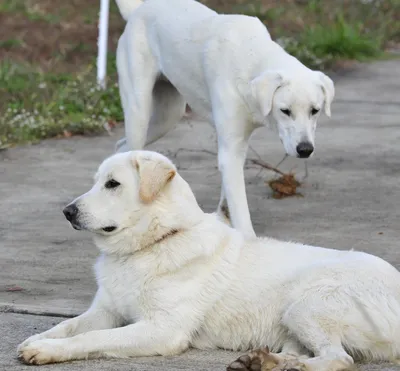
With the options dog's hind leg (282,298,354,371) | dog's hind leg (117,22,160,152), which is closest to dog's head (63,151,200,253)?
dog's hind leg (282,298,354,371)

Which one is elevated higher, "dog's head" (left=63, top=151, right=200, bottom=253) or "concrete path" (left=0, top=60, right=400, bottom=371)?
"dog's head" (left=63, top=151, right=200, bottom=253)

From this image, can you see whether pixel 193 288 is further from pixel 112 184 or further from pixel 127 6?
pixel 127 6

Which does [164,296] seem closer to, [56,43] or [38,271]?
[38,271]

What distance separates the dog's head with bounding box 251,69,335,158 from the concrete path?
2.26 ft

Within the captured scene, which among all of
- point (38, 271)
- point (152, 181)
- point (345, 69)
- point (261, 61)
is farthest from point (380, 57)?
point (152, 181)

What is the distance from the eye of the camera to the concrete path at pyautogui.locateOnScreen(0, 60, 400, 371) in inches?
219

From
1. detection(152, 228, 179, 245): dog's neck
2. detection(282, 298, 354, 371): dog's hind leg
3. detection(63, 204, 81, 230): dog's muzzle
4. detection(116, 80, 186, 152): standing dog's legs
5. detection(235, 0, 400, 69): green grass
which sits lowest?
detection(235, 0, 400, 69): green grass

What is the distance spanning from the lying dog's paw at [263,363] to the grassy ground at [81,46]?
19.5 ft

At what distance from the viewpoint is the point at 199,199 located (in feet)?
26.7

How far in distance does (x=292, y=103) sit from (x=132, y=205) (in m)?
2.17

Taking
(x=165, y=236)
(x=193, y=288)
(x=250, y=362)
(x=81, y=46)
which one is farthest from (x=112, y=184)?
(x=81, y=46)

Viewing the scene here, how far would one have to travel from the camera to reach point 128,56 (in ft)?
26.3

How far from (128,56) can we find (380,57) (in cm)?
652

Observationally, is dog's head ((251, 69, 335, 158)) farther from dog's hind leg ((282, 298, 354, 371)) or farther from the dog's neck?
dog's hind leg ((282, 298, 354, 371))
